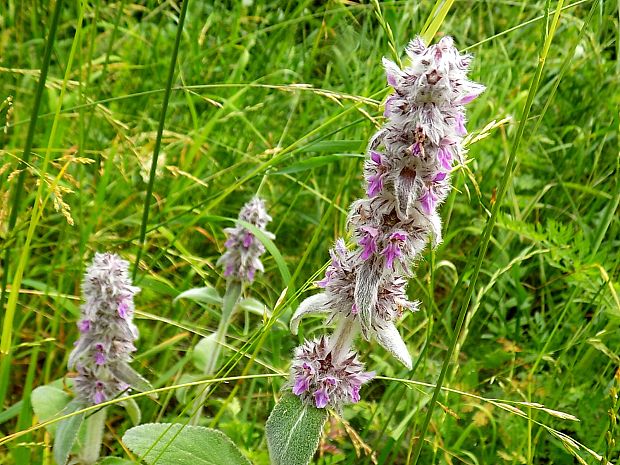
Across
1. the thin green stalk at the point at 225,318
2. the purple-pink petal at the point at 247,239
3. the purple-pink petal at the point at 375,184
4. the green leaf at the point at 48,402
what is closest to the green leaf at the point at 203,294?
the thin green stalk at the point at 225,318

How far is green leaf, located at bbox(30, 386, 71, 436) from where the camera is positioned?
180 centimetres

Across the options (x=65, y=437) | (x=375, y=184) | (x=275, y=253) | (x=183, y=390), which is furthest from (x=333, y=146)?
(x=65, y=437)

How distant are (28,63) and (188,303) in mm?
1501

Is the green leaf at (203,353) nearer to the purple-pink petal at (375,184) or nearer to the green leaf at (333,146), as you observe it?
the green leaf at (333,146)

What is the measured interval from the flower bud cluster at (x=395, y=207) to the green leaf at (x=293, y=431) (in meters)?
0.03

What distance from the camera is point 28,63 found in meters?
3.24

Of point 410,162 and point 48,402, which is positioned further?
point 48,402

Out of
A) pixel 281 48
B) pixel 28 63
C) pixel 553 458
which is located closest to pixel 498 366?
pixel 553 458

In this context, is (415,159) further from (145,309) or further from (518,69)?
(518,69)

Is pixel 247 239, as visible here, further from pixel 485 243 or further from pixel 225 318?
pixel 485 243

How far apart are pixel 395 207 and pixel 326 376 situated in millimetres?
403

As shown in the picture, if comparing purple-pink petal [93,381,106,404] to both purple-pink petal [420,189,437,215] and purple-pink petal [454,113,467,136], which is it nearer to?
purple-pink petal [420,189,437,215]

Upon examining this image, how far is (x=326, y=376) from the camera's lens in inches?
57.8

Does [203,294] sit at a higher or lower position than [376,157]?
lower
